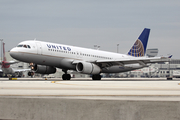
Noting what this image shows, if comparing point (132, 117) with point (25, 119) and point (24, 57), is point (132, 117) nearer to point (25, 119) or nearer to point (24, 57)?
point (25, 119)

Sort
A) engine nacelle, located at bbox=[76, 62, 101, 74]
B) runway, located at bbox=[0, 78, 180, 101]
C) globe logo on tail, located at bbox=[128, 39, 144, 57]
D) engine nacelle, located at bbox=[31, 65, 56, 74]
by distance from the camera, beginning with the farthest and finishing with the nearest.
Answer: globe logo on tail, located at bbox=[128, 39, 144, 57]
engine nacelle, located at bbox=[31, 65, 56, 74]
engine nacelle, located at bbox=[76, 62, 101, 74]
runway, located at bbox=[0, 78, 180, 101]

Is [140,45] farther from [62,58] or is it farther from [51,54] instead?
[51,54]

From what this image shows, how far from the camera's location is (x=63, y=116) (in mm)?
9336

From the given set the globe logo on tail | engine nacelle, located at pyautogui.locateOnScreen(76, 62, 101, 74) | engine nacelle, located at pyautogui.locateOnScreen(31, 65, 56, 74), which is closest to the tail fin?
the globe logo on tail

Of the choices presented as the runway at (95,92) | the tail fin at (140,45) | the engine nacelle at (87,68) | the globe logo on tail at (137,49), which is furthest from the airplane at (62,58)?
the runway at (95,92)

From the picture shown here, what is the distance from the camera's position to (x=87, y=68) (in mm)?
37969

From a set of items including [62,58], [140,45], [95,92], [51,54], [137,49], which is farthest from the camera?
[140,45]

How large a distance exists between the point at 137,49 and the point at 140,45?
116 centimetres

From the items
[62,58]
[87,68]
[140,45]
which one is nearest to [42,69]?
[62,58]

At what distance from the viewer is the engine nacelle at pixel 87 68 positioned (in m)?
37.7

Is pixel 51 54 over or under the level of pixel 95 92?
over

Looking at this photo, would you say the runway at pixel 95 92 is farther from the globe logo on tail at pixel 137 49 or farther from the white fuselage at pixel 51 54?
the globe logo on tail at pixel 137 49

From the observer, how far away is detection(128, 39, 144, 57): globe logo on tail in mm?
52625

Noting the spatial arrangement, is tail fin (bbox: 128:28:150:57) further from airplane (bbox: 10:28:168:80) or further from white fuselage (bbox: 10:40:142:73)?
white fuselage (bbox: 10:40:142:73)
